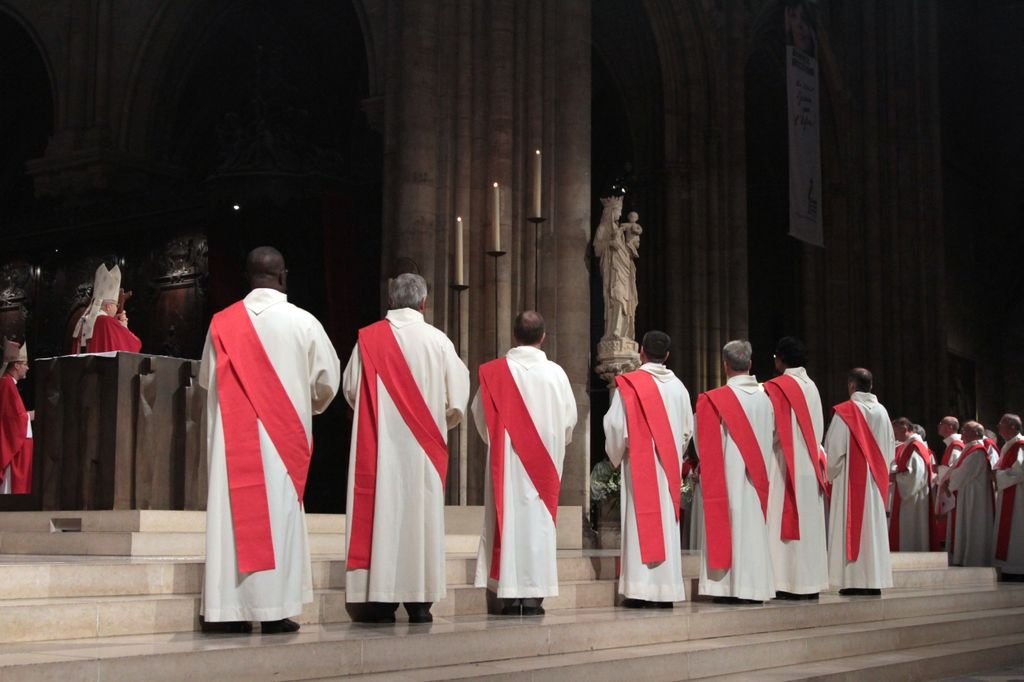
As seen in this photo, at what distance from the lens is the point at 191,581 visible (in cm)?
605

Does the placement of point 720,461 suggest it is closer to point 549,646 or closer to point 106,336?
point 549,646

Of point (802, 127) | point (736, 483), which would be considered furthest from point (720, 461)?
point (802, 127)

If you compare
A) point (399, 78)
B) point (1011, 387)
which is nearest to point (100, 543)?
point (399, 78)

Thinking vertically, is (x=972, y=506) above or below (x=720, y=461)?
below

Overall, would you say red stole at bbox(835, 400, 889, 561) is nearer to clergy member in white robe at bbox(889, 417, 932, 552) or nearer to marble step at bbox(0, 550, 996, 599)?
marble step at bbox(0, 550, 996, 599)

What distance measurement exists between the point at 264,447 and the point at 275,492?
20 centimetres

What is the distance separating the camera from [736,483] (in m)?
8.18

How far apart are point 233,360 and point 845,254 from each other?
1715 centimetres

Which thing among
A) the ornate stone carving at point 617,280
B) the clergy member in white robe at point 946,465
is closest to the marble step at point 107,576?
the ornate stone carving at point 617,280

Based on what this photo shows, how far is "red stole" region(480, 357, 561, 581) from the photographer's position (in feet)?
23.5

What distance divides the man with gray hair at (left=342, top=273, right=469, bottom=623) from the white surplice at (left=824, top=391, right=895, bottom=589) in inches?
146

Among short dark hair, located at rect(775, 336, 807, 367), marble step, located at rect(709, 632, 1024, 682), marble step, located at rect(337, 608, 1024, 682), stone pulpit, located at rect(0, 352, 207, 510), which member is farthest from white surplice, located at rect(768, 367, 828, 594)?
stone pulpit, located at rect(0, 352, 207, 510)

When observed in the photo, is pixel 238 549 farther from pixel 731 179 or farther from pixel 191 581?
pixel 731 179

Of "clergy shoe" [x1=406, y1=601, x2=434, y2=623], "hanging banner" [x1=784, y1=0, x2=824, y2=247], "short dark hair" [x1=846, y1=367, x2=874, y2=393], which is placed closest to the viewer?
"clergy shoe" [x1=406, y1=601, x2=434, y2=623]
